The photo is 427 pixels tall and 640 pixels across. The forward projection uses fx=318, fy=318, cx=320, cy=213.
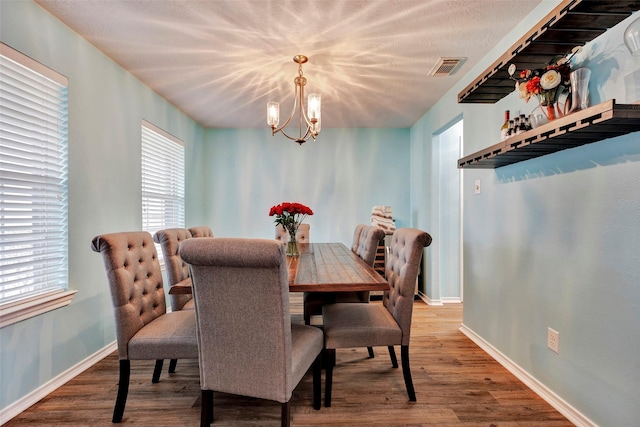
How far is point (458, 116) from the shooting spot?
3041mm

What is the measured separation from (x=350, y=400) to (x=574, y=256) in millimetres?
1462

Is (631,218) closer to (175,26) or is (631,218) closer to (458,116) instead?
(458,116)

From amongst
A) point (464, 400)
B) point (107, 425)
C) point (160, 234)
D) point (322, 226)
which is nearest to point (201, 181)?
point (322, 226)

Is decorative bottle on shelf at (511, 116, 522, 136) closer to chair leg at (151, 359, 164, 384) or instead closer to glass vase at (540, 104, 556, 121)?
glass vase at (540, 104, 556, 121)

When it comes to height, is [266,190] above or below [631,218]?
above

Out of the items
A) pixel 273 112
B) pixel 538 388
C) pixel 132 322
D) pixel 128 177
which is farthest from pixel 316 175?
pixel 538 388

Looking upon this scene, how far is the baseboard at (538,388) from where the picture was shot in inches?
64.4

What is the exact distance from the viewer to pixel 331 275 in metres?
1.73

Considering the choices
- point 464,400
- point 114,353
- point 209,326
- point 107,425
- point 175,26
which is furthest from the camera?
point 114,353

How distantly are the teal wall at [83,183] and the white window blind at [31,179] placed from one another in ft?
0.21

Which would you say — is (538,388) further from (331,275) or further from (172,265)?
(172,265)

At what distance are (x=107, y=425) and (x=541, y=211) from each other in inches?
106

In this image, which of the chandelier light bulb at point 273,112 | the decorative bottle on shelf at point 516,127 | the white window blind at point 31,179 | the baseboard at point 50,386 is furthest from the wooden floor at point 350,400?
the chandelier light bulb at point 273,112

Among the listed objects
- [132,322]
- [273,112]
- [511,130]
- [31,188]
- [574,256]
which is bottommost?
[132,322]
